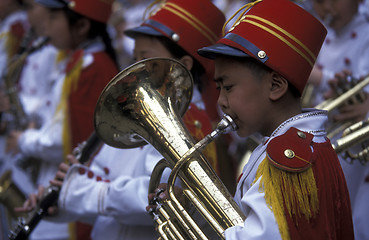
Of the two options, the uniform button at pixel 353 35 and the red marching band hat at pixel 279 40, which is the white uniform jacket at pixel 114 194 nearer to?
the red marching band hat at pixel 279 40

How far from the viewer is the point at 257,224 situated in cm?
175

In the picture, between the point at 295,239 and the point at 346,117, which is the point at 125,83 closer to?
the point at 295,239

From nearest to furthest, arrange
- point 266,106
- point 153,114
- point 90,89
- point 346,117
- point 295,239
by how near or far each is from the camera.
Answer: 1. point 295,239
2. point 266,106
3. point 153,114
4. point 346,117
5. point 90,89

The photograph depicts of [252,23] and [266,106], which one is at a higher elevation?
[252,23]

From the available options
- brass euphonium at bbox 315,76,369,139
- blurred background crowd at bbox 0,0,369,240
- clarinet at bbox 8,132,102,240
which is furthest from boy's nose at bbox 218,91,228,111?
brass euphonium at bbox 315,76,369,139

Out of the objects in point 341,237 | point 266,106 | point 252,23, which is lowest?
point 341,237

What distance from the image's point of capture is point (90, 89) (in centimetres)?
402

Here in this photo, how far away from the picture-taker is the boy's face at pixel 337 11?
3.83 meters

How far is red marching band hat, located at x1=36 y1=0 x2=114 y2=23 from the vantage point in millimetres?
4086

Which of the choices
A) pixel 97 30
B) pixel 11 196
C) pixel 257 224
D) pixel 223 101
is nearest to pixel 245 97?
pixel 223 101

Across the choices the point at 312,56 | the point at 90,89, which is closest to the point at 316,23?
the point at 312,56

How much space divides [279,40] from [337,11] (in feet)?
6.57

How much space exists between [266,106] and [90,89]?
222cm

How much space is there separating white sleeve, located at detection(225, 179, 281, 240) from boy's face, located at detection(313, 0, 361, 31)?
93.6 inches
